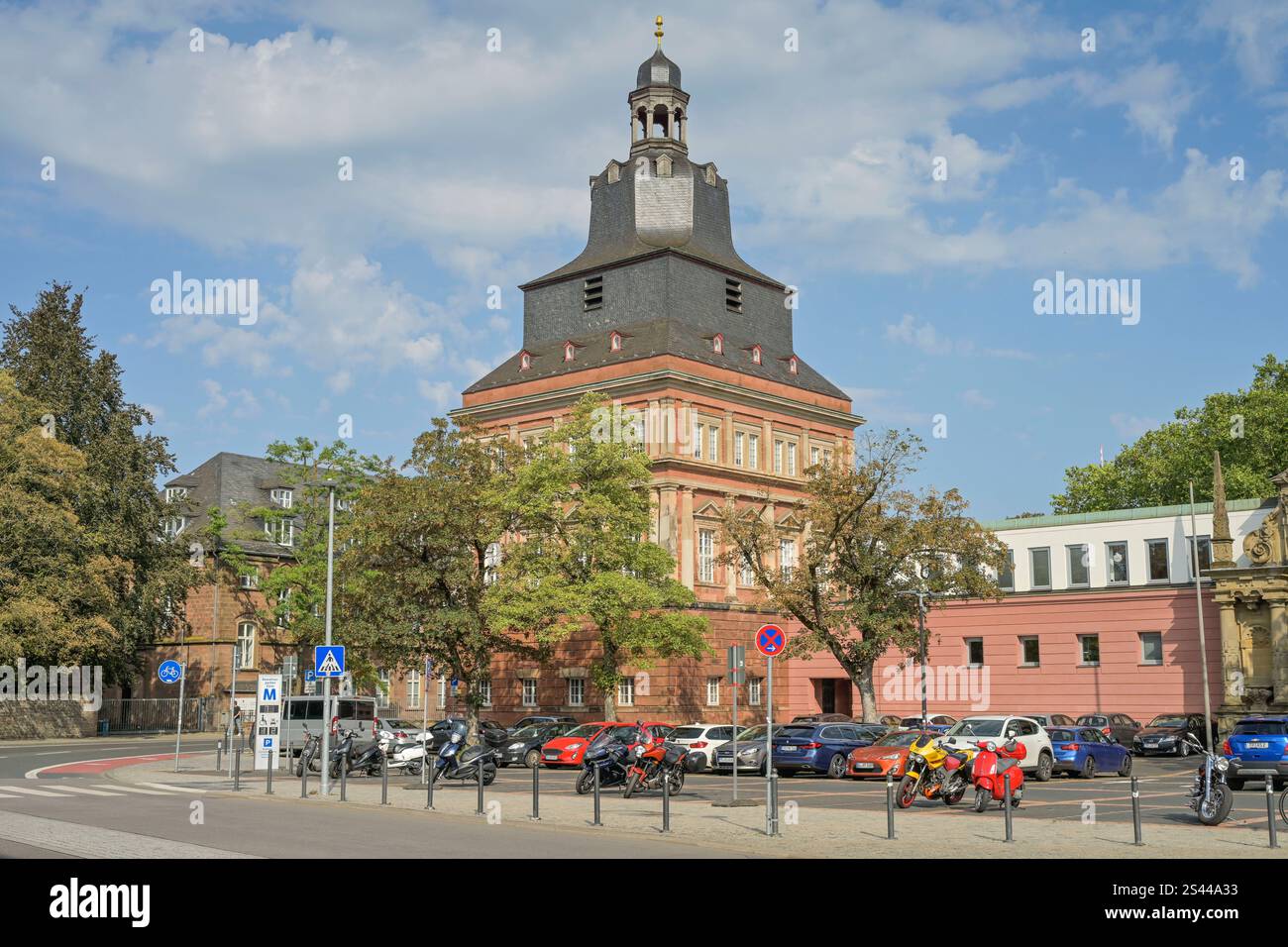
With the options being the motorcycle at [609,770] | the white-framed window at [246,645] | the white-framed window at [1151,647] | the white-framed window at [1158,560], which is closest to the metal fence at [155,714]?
the white-framed window at [246,645]

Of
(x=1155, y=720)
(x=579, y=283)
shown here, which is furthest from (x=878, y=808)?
(x=579, y=283)

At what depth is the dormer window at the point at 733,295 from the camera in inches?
3002

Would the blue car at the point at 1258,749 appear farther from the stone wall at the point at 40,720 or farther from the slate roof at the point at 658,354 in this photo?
the stone wall at the point at 40,720

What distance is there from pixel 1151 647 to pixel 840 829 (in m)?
40.8

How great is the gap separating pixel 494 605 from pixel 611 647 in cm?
571

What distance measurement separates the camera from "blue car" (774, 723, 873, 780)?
125 feet

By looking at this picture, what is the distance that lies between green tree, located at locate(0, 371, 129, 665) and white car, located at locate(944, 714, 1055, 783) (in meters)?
40.3

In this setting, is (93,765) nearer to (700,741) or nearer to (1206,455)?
A: (700,741)

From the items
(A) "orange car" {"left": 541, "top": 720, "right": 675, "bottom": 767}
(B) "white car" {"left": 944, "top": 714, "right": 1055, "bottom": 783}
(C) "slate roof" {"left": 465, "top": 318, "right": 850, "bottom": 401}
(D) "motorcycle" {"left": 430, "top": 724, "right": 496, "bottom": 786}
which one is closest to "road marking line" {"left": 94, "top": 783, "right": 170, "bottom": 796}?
(D) "motorcycle" {"left": 430, "top": 724, "right": 496, "bottom": 786}

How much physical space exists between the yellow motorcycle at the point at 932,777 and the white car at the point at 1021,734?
6736mm

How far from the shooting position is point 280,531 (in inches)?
3125
